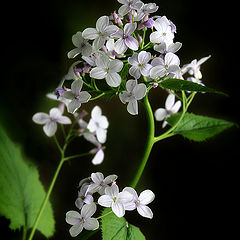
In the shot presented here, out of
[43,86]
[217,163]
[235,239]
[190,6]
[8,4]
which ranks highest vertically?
[8,4]

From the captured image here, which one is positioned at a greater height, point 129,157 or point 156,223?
point 129,157

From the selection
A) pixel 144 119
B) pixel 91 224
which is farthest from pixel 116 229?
pixel 144 119

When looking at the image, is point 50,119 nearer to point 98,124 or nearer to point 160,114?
point 98,124

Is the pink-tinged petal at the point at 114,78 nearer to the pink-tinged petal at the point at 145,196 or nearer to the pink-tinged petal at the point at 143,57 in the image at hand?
the pink-tinged petal at the point at 143,57

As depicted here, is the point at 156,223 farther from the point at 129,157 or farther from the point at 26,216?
the point at 26,216

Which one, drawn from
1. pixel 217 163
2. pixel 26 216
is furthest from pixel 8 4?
pixel 217 163

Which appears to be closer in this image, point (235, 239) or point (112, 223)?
point (112, 223)
